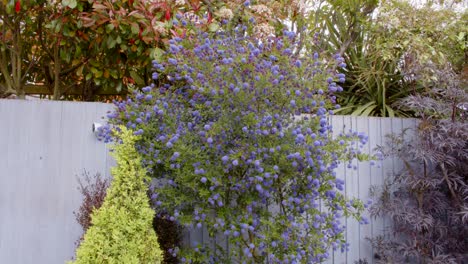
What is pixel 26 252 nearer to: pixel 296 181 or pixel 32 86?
pixel 296 181

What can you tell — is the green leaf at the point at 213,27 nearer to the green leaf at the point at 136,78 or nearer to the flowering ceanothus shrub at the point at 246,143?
the flowering ceanothus shrub at the point at 246,143

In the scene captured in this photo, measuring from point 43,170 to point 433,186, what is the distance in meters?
2.96

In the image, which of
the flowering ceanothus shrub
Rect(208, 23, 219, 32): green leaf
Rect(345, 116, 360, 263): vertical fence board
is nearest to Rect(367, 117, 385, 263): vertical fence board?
Rect(345, 116, 360, 263): vertical fence board

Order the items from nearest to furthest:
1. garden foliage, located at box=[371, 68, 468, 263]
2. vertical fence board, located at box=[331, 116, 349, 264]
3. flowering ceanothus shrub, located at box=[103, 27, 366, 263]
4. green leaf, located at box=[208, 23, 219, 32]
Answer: flowering ceanothus shrub, located at box=[103, 27, 366, 263]
green leaf, located at box=[208, 23, 219, 32]
garden foliage, located at box=[371, 68, 468, 263]
vertical fence board, located at box=[331, 116, 349, 264]

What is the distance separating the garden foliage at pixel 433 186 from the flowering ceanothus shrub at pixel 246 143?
92 centimetres

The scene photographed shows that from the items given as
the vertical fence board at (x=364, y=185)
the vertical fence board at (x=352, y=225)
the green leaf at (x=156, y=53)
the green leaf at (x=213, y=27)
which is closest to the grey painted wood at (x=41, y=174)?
the green leaf at (x=156, y=53)

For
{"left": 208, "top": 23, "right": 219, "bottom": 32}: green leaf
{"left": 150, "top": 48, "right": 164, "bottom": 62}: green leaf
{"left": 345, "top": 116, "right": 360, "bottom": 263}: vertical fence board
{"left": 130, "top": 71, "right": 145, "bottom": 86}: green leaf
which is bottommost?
{"left": 345, "top": 116, "right": 360, "bottom": 263}: vertical fence board

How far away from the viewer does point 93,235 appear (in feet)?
9.10

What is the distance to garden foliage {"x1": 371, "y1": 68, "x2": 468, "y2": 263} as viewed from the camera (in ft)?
12.5

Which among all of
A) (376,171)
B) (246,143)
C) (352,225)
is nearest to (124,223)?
(246,143)

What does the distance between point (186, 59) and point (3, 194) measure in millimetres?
1627

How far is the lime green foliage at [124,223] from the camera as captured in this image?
2.73 meters

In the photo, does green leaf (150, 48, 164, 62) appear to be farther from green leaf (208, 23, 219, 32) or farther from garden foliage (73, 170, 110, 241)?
garden foliage (73, 170, 110, 241)

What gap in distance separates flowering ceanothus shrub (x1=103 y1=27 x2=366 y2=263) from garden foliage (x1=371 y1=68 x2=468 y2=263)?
925 mm
